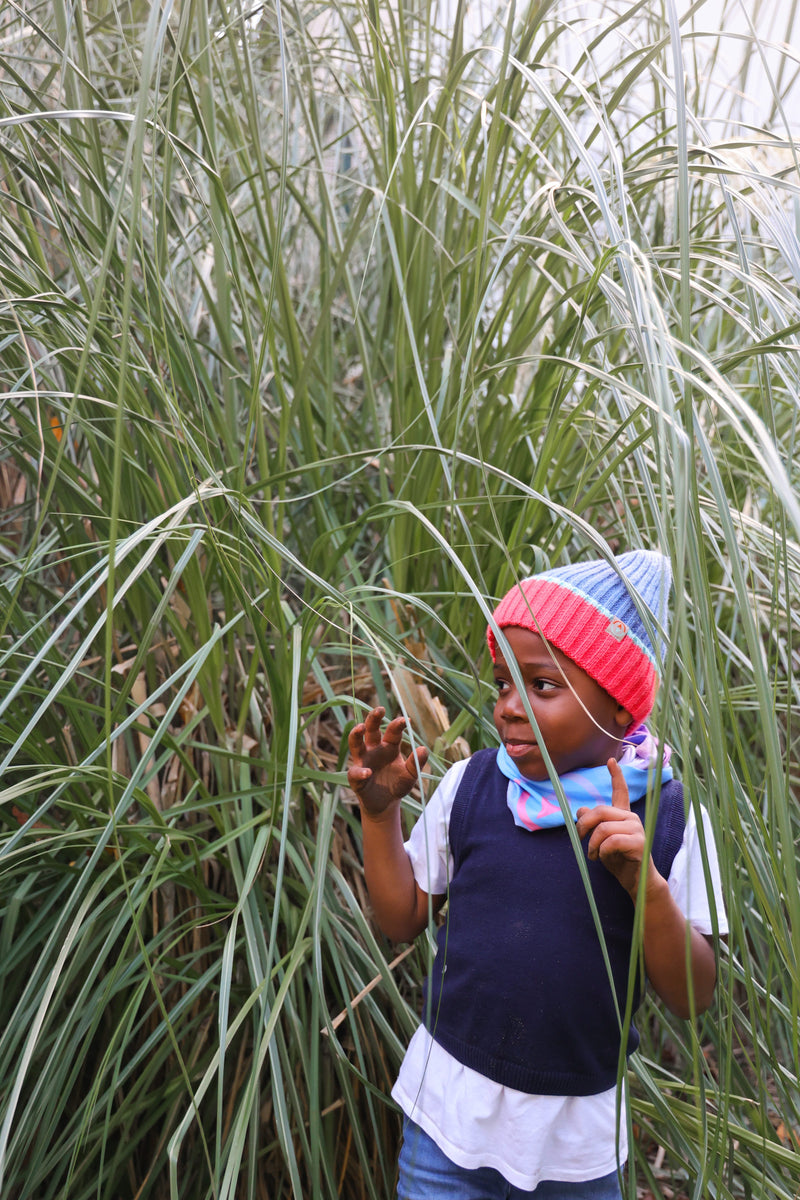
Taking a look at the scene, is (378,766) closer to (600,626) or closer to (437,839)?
(437,839)

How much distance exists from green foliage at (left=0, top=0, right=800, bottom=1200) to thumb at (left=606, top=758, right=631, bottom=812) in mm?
98

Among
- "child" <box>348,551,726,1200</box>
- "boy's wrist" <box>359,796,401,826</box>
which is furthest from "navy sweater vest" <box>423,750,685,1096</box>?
"boy's wrist" <box>359,796,401,826</box>

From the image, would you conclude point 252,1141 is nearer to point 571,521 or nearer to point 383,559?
point 571,521

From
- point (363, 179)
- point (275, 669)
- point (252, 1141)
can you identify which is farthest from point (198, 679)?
point (363, 179)

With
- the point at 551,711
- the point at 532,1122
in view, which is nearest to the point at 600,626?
the point at 551,711

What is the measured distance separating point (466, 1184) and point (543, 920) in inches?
12.0

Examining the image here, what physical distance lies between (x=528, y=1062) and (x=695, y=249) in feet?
3.73

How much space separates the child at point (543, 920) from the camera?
3.53ft

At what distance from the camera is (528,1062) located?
1075 millimetres

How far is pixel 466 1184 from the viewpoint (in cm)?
112

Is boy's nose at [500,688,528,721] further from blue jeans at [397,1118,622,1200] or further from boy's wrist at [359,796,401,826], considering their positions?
blue jeans at [397,1118,622,1200]

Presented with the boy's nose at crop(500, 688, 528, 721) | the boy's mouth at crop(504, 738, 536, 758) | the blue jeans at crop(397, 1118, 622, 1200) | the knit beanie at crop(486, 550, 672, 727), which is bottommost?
the blue jeans at crop(397, 1118, 622, 1200)

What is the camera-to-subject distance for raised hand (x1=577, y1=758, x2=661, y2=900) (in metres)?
0.95

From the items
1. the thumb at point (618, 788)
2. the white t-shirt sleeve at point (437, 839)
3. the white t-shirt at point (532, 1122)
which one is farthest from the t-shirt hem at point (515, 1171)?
the thumb at point (618, 788)
